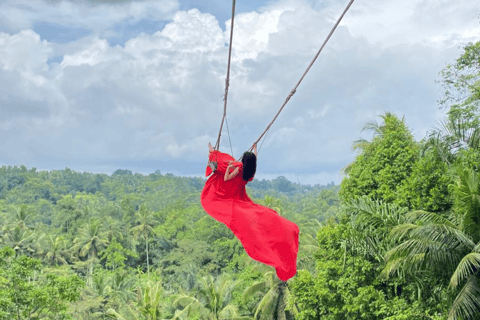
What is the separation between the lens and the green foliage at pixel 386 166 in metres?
14.0

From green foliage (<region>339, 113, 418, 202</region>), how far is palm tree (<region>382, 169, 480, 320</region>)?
4076mm

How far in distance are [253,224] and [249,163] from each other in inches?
27.9

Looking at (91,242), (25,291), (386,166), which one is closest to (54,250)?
(91,242)

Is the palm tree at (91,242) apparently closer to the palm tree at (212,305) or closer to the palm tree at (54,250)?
the palm tree at (54,250)

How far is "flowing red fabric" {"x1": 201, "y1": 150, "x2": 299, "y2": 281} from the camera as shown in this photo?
609 centimetres

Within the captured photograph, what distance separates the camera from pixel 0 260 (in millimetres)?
14719

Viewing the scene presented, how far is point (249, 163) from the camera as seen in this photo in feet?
20.1

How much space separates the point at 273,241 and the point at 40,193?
318 ft

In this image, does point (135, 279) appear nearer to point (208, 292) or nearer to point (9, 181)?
point (208, 292)

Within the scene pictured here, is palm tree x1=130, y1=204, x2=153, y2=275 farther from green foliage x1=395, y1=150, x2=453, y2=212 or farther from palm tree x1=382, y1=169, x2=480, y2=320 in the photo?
palm tree x1=382, y1=169, x2=480, y2=320

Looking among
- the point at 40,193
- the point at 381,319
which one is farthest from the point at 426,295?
the point at 40,193

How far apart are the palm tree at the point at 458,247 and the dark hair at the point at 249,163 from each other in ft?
14.3

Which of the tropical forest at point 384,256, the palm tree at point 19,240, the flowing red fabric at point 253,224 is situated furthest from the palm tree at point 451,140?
the palm tree at point 19,240

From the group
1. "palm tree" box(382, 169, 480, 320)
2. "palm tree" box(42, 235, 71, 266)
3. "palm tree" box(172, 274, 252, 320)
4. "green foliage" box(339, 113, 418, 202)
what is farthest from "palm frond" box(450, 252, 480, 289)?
"palm tree" box(42, 235, 71, 266)
